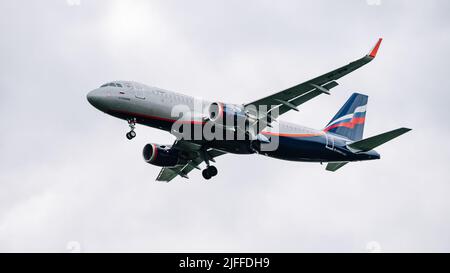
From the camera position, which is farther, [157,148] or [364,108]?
[364,108]

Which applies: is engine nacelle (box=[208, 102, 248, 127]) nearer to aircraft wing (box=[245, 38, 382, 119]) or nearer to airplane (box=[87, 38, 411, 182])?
airplane (box=[87, 38, 411, 182])

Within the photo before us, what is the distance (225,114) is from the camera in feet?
159

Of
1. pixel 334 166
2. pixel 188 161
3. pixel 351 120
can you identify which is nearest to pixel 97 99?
pixel 188 161

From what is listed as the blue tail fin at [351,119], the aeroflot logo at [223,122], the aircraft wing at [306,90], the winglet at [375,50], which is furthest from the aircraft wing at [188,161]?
the winglet at [375,50]

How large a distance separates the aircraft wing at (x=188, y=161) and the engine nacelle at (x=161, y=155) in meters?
0.62

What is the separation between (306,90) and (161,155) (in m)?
12.6

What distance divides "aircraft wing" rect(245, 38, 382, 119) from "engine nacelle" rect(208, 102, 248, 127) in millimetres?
1155

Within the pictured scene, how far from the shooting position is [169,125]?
49.7 metres

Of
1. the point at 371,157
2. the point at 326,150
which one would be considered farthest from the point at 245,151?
the point at 371,157

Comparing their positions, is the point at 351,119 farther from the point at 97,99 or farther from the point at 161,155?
the point at 97,99

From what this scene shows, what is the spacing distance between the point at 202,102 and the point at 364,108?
51.1 ft

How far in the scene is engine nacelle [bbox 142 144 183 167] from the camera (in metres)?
55.2

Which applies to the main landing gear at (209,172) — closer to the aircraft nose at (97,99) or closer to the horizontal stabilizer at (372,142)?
the horizontal stabilizer at (372,142)

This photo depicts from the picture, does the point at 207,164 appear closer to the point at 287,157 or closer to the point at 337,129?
the point at 287,157
